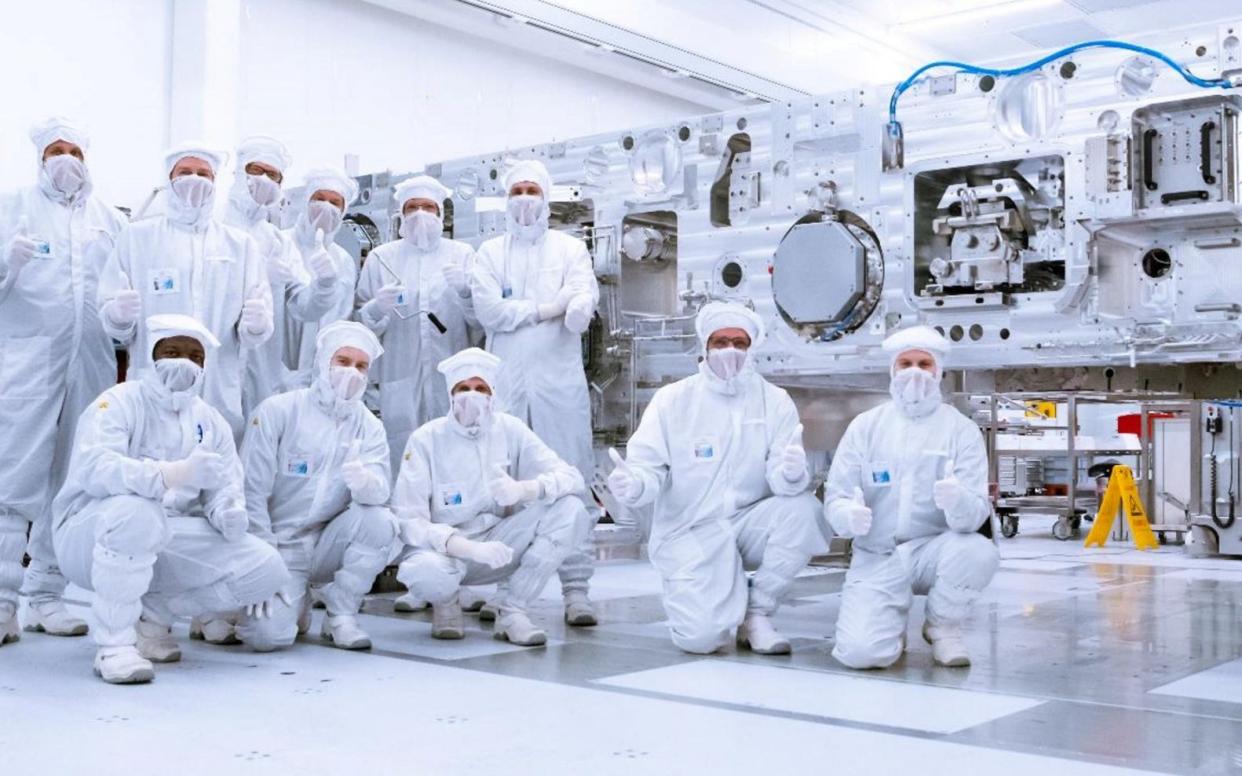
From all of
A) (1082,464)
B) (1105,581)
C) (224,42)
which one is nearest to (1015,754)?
(1105,581)

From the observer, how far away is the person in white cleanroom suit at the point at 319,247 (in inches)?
224

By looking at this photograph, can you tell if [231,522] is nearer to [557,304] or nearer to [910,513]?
[557,304]

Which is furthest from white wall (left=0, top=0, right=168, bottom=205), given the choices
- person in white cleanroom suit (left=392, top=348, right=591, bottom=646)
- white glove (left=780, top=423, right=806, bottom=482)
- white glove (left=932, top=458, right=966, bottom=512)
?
white glove (left=932, top=458, right=966, bottom=512)

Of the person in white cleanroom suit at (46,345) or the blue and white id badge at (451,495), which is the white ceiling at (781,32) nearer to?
the person in white cleanroom suit at (46,345)

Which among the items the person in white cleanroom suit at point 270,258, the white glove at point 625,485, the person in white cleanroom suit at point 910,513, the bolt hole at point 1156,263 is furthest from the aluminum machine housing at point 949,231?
the person in white cleanroom suit at point 270,258

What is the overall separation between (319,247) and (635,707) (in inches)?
118

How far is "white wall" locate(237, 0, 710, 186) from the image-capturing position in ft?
33.3

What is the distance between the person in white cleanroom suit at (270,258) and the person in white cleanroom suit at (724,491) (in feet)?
5.26

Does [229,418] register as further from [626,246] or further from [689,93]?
[689,93]

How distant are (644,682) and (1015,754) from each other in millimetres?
1252

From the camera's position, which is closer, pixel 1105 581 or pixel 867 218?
pixel 867 218

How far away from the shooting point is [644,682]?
3971 mm

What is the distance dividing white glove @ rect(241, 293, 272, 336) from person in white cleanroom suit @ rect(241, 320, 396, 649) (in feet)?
0.73

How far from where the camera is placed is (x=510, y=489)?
4.60 m
